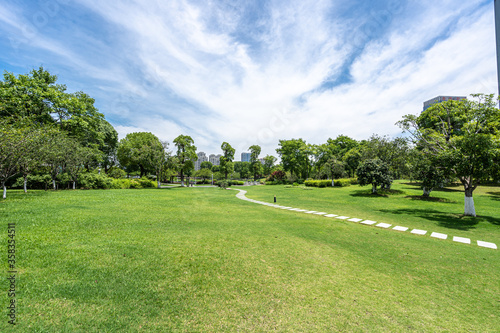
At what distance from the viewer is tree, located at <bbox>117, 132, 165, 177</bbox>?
27547mm

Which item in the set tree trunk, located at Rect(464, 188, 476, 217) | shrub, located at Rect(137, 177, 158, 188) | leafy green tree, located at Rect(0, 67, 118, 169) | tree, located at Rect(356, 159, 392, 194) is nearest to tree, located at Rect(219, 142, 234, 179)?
shrub, located at Rect(137, 177, 158, 188)

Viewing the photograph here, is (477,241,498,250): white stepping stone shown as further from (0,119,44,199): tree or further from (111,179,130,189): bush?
(111,179,130,189): bush

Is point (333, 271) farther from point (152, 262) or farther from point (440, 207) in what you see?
point (440, 207)

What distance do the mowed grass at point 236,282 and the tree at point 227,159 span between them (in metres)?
38.9

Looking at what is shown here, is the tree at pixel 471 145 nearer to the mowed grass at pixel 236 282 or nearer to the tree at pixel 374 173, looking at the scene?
the mowed grass at pixel 236 282

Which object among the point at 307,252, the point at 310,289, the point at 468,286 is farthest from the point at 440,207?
the point at 310,289

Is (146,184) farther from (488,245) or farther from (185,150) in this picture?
(488,245)

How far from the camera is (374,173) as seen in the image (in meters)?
20.5

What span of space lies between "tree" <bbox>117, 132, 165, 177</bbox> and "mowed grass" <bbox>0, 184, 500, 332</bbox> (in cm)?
2249

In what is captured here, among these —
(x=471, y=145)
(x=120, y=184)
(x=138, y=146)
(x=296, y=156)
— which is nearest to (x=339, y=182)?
(x=296, y=156)

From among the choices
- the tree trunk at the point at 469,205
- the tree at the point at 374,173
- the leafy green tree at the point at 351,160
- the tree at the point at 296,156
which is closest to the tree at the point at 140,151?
the tree at the point at 374,173

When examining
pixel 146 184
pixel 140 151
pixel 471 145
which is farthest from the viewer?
pixel 140 151

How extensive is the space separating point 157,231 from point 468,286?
785 centimetres

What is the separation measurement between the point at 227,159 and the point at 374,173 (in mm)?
31959
